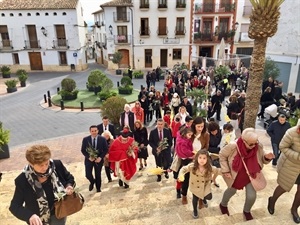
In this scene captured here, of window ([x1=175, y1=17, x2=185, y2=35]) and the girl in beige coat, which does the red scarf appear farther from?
window ([x1=175, y1=17, x2=185, y2=35])

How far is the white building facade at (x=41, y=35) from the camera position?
27.8 metres

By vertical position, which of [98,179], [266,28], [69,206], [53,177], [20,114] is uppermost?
[266,28]

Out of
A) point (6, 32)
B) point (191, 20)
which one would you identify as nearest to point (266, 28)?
point (191, 20)

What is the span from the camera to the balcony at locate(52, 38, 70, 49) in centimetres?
2877

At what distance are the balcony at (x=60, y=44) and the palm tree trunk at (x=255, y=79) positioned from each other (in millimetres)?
25730

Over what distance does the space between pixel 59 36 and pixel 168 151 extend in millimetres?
26833

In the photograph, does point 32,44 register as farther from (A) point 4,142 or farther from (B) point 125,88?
(A) point 4,142

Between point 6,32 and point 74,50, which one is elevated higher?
point 6,32

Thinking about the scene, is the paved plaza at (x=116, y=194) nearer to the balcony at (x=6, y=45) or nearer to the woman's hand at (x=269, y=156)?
the woman's hand at (x=269, y=156)

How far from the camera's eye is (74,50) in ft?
95.1

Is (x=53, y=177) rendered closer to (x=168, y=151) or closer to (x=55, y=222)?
(x=55, y=222)

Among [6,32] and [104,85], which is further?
[6,32]

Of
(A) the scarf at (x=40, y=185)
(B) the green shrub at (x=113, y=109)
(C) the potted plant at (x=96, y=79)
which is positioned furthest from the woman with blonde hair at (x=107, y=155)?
(C) the potted plant at (x=96, y=79)

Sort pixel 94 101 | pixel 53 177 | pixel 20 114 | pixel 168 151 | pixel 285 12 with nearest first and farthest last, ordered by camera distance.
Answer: pixel 53 177, pixel 168 151, pixel 20 114, pixel 94 101, pixel 285 12
